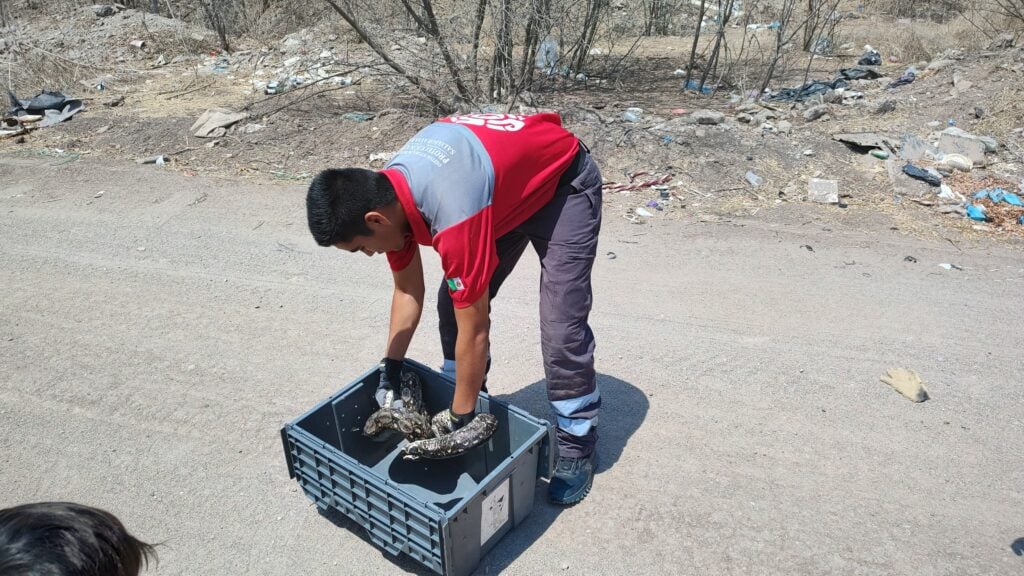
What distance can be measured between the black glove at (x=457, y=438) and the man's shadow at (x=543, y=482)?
0.45m

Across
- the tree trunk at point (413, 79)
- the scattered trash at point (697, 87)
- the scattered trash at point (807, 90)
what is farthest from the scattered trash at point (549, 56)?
the scattered trash at point (807, 90)

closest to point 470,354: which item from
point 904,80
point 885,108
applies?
point 885,108

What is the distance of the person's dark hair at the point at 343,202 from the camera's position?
2.32 meters

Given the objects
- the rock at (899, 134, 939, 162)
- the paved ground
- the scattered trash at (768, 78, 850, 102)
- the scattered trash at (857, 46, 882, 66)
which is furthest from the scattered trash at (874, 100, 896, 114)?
the paved ground

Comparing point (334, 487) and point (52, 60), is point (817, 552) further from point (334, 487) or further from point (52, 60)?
point (52, 60)

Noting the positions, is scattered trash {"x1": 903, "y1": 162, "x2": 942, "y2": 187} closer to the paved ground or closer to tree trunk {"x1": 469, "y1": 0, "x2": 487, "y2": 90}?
the paved ground

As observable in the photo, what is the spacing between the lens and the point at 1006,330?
13.9 ft

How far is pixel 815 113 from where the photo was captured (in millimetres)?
7973

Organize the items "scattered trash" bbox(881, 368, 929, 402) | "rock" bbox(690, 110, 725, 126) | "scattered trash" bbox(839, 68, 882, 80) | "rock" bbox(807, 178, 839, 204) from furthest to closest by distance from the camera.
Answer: "scattered trash" bbox(839, 68, 882, 80)
"rock" bbox(690, 110, 725, 126)
"rock" bbox(807, 178, 839, 204)
"scattered trash" bbox(881, 368, 929, 402)

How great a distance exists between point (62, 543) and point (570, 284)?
1.88 m

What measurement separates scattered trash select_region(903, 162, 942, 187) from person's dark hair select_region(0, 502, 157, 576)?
6.75 meters

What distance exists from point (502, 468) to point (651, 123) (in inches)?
223

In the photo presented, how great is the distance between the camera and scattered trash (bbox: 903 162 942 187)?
6.34 m

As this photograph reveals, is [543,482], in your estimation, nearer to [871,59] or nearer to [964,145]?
[964,145]
